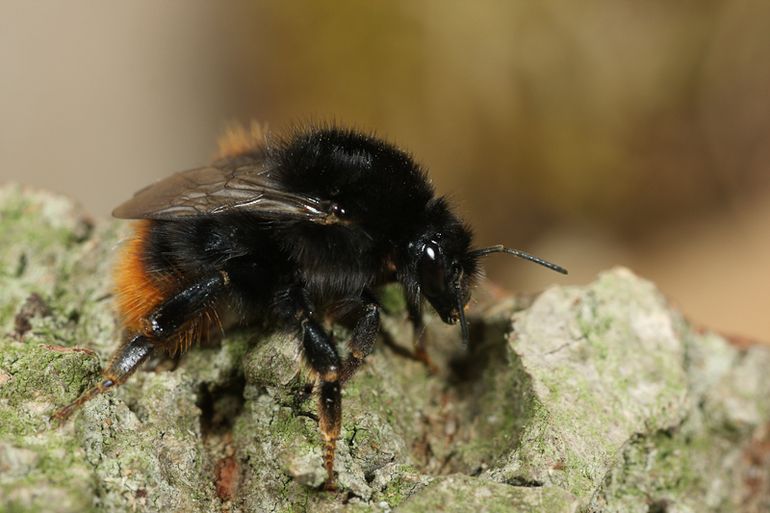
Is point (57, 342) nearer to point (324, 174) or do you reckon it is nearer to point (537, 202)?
point (324, 174)

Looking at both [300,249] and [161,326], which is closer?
[161,326]

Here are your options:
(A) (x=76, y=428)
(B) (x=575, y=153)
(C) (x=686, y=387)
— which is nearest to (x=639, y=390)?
(C) (x=686, y=387)

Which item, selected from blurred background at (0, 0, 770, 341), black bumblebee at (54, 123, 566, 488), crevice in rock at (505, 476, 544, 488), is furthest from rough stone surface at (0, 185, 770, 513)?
blurred background at (0, 0, 770, 341)

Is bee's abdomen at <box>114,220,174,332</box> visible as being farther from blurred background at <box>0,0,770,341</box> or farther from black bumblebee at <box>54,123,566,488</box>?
blurred background at <box>0,0,770,341</box>

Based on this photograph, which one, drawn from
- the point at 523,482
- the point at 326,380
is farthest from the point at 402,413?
the point at 523,482

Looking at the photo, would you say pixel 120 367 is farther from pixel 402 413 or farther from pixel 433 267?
pixel 433 267

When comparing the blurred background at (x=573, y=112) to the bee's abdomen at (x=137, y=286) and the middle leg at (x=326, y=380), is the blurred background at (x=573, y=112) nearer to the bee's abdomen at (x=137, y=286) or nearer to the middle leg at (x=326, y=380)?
the bee's abdomen at (x=137, y=286)

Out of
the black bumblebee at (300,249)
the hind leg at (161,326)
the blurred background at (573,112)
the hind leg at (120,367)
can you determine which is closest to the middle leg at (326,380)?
the black bumblebee at (300,249)
